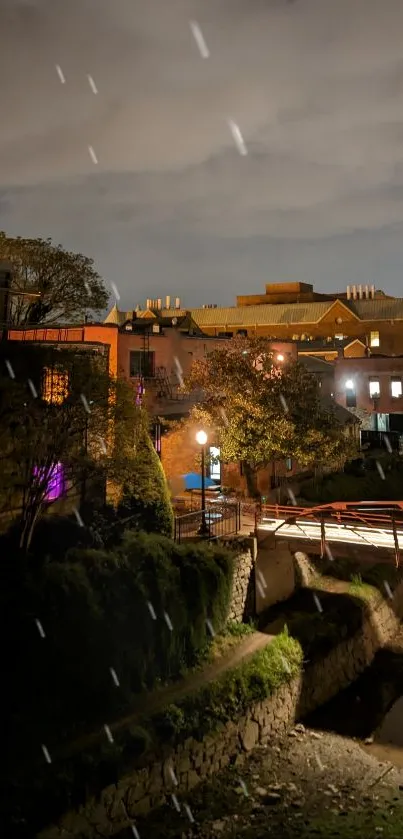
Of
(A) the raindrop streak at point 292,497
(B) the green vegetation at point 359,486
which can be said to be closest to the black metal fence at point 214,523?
(A) the raindrop streak at point 292,497

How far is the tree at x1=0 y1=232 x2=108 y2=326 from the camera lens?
2906cm

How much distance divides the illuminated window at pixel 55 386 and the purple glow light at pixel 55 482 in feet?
5.96

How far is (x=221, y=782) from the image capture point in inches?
553

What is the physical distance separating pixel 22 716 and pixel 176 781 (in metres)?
3.96

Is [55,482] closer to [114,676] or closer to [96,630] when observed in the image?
[96,630]

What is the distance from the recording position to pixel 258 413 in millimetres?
25062

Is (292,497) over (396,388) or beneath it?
beneath

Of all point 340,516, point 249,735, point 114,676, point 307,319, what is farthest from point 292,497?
point 307,319

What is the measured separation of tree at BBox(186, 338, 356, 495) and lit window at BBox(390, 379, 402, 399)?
18531 millimetres

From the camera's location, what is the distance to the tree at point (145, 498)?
60.6ft

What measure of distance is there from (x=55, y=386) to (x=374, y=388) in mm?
32836

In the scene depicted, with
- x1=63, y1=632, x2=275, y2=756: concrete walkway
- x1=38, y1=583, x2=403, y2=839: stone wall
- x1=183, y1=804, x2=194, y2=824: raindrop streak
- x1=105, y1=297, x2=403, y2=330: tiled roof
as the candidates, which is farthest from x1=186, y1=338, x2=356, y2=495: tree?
x1=105, y1=297, x2=403, y2=330: tiled roof

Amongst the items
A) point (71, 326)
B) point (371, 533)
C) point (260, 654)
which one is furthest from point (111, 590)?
point (71, 326)

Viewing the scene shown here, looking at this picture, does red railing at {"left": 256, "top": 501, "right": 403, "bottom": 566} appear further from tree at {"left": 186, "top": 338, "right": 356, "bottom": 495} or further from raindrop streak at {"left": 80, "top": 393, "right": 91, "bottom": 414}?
raindrop streak at {"left": 80, "top": 393, "right": 91, "bottom": 414}
